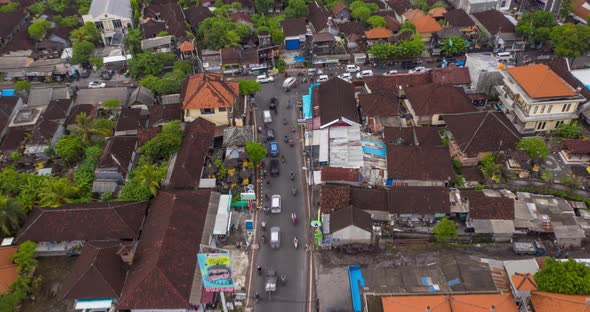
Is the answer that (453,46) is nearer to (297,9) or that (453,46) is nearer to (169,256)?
(297,9)

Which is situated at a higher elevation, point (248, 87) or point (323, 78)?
point (248, 87)

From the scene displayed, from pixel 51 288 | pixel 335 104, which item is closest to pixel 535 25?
pixel 335 104

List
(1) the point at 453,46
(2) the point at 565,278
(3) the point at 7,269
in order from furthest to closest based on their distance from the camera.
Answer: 1. (1) the point at 453,46
2. (3) the point at 7,269
3. (2) the point at 565,278

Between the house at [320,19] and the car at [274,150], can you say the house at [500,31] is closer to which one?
the house at [320,19]

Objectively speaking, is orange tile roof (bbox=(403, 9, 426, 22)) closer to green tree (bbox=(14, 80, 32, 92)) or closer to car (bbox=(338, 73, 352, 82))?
car (bbox=(338, 73, 352, 82))

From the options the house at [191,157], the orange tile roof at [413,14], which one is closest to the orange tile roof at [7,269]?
the house at [191,157]

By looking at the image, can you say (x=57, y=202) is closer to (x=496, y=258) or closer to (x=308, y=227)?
(x=308, y=227)

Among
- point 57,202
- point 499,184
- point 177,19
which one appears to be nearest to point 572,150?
point 499,184
